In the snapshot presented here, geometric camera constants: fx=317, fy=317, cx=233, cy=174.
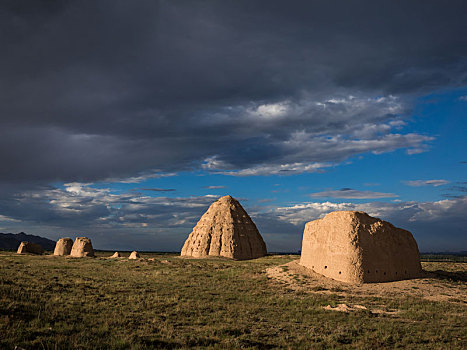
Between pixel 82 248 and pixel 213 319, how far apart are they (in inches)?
1937

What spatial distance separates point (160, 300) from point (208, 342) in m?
7.64

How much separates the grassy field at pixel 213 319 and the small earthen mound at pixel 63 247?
4385 centimetres

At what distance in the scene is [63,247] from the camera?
194 feet

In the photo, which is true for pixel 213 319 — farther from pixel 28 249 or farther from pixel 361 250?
pixel 28 249

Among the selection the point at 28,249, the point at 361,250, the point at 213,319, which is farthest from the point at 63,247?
the point at 213,319

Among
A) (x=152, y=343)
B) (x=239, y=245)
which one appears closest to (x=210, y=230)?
(x=239, y=245)

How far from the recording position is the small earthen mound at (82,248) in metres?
54.5

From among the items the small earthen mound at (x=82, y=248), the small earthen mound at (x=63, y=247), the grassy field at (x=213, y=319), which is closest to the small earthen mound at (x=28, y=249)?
the small earthen mound at (x=63, y=247)

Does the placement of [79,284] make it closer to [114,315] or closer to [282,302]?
[114,315]

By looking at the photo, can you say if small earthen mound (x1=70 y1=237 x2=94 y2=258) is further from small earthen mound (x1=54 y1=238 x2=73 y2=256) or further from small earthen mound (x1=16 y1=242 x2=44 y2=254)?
small earthen mound (x1=16 y1=242 x2=44 y2=254)

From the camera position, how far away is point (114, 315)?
13266mm

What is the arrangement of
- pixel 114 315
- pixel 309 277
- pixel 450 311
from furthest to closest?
pixel 309 277, pixel 450 311, pixel 114 315

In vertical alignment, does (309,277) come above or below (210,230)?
below

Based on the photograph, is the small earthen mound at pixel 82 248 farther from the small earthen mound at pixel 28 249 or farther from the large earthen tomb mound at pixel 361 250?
the large earthen tomb mound at pixel 361 250
